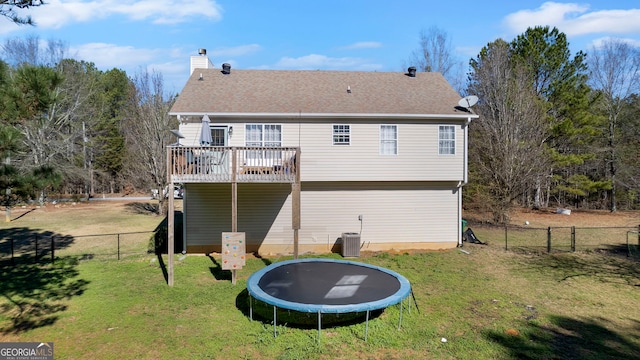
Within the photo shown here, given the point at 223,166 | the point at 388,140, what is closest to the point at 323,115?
the point at 388,140

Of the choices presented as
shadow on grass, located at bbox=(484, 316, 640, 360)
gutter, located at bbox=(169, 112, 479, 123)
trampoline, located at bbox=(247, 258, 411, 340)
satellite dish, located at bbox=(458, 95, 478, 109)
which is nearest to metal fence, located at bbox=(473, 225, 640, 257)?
satellite dish, located at bbox=(458, 95, 478, 109)

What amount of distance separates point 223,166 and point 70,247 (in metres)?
8.76

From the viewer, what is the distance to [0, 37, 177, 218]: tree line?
7.84 m

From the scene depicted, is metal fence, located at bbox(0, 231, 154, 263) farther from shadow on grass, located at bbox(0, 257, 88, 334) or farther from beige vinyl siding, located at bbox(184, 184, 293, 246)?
beige vinyl siding, located at bbox(184, 184, 293, 246)

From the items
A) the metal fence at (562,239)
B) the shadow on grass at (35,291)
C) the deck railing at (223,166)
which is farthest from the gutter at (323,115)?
the shadow on grass at (35,291)

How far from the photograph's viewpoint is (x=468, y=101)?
1331 centimetres

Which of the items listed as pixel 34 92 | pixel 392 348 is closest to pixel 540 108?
pixel 392 348

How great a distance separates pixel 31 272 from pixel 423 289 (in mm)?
11760

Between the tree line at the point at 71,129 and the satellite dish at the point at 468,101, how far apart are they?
41.0 feet

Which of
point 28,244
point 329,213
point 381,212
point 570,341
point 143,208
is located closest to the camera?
point 570,341

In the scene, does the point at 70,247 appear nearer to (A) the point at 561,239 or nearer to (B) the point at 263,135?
(B) the point at 263,135

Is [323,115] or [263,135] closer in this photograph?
[323,115]

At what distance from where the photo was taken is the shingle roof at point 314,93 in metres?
13.1

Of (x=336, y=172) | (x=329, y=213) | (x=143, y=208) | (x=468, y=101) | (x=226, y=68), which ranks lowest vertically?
(x=143, y=208)
